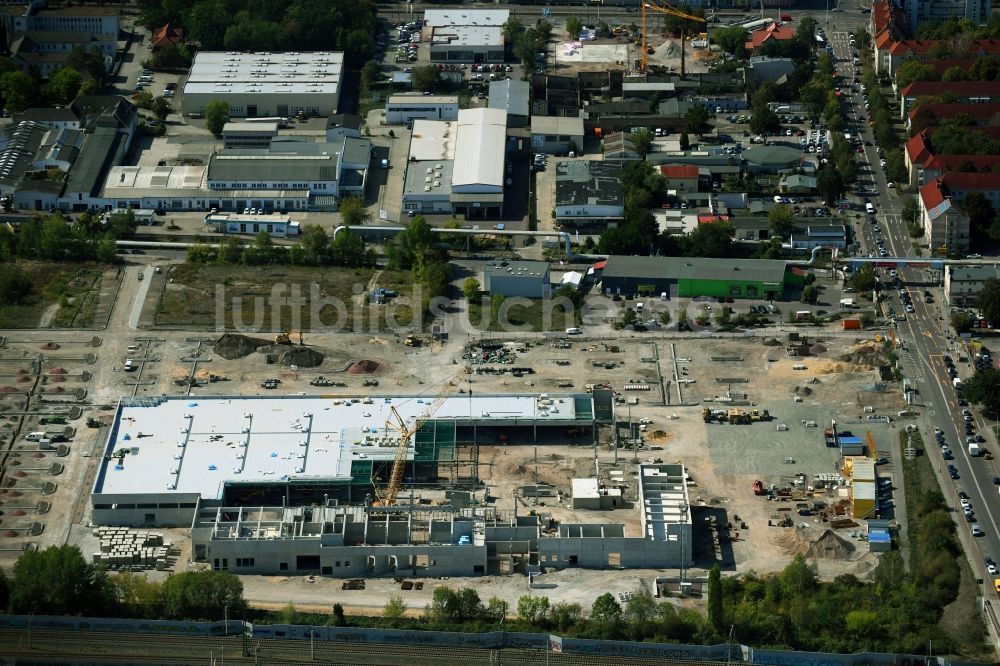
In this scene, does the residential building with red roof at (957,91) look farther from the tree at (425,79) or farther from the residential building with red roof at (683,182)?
the tree at (425,79)

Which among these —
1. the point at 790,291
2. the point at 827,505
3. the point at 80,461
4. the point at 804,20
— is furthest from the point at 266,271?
the point at 804,20

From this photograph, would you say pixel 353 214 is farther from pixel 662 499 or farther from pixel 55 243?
pixel 662 499

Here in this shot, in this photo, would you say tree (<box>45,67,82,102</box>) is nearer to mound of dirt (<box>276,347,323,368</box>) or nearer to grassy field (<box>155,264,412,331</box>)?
grassy field (<box>155,264,412,331</box>)

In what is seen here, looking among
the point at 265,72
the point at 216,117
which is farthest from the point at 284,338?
the point at 265,72

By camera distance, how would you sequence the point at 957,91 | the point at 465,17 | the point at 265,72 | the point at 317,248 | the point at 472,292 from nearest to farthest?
the point at 472,292 → the point at 317,248 → the point at 957,91 → the point at 265,72 → the point at 465,17

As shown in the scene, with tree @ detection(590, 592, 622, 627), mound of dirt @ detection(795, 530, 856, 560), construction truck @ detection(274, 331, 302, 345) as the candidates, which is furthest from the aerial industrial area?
tree @ detection(590, 592, 622, 627)
